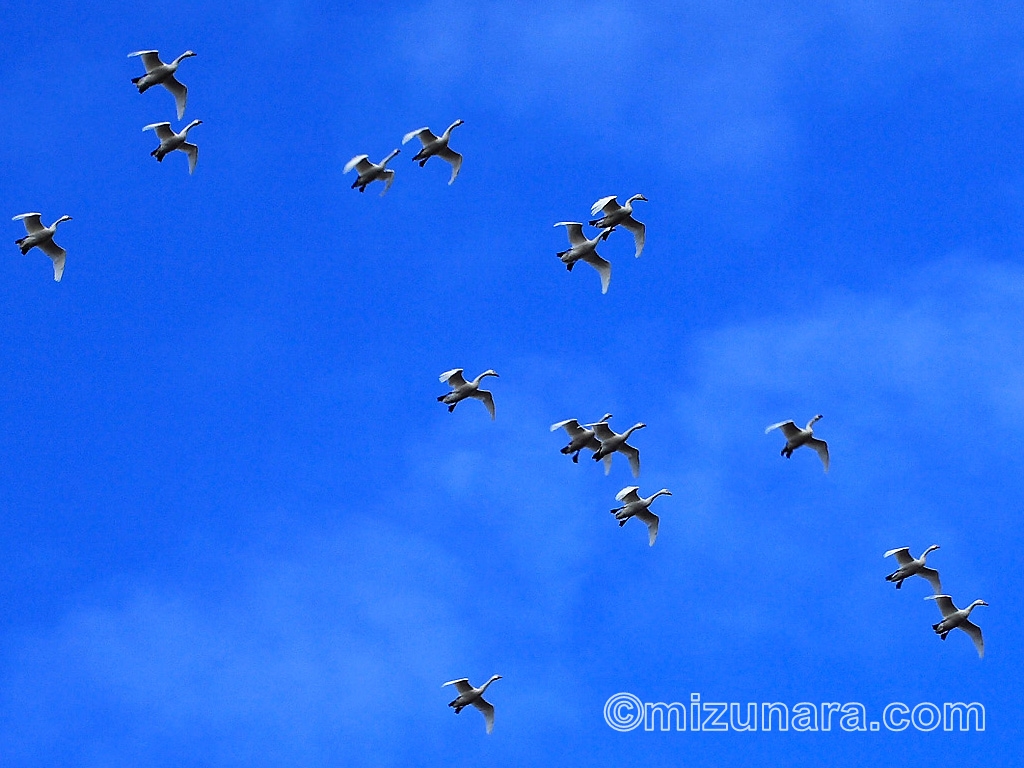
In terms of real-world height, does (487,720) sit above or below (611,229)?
below

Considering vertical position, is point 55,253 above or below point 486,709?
above

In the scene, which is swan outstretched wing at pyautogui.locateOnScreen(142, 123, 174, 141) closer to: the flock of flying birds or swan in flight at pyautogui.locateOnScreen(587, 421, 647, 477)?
the flock of flying birds

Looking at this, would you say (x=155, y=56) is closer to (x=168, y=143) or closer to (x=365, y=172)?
(x=168, y=143)

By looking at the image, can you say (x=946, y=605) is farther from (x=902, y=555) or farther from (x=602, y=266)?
(x=602, y=266)

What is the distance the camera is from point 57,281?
91125 mm

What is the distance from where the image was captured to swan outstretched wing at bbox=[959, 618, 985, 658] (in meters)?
92.9

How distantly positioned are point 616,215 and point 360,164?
36.9ft

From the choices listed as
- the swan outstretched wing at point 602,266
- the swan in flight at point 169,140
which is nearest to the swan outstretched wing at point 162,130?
the swan in flight at point 169,140

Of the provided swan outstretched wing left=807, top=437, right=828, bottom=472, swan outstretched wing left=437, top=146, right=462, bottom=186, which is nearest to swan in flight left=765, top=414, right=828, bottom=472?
swan outstretched wing left=807, top=437, right=828, bottom=472

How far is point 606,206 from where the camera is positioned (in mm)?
91625

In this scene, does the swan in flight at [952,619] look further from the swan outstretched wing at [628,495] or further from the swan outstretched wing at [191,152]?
the swan outstretched wing at [191,152]

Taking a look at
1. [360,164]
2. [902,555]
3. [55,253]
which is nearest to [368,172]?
[360,164]

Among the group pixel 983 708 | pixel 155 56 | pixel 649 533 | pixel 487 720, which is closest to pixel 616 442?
pixel 649 533

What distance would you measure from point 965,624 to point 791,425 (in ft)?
39.7
